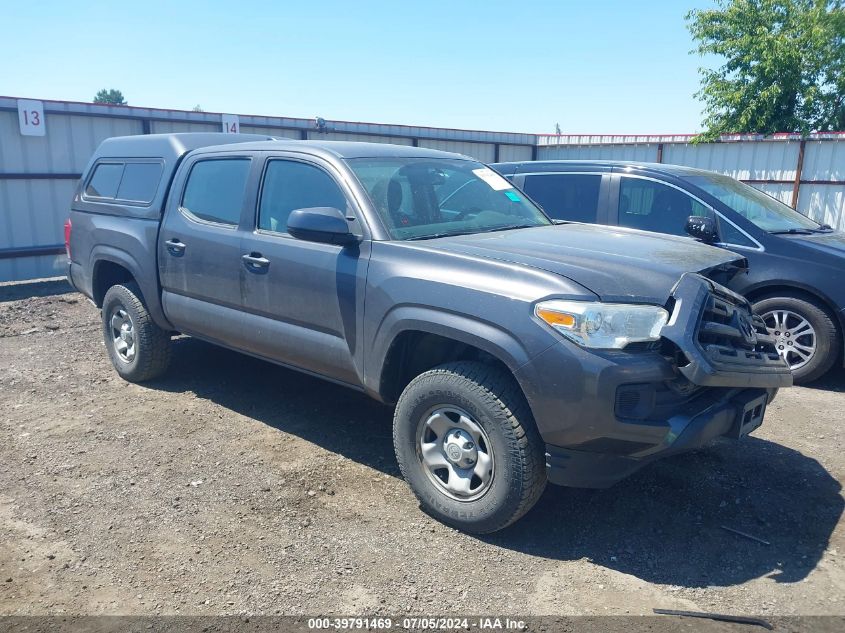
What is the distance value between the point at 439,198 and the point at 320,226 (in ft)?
3.10

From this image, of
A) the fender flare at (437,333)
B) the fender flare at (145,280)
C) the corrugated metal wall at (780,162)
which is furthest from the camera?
the corrugated metal wall at (780,162)

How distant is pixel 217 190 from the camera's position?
4957 millimetres

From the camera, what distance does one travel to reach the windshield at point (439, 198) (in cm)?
411

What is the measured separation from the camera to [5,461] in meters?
4.37

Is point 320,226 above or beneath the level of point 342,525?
above

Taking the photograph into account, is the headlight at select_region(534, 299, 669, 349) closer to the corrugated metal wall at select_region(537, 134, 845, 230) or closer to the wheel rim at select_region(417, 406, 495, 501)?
the wheel rim at select_region(417, 406, 495, 501)

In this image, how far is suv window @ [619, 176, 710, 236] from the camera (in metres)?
6.35

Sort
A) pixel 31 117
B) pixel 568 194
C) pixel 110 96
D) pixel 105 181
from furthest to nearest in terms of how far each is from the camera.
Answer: pixel 110 96, pixel 31 117, pixel 568 194, pixel 105 181

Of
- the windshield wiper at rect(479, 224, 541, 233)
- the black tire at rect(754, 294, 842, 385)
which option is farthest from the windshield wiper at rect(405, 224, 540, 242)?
the black tire at rect(754, 294, 842, 385)

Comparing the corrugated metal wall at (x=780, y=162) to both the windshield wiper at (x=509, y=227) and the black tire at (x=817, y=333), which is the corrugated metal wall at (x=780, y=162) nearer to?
the black tire at (x=817, y=333)

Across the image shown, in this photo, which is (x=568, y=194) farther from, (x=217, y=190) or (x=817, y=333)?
(x=217, y=190)

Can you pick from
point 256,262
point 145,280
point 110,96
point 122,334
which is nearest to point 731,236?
point 256,262

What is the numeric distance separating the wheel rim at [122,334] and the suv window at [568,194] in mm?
4081

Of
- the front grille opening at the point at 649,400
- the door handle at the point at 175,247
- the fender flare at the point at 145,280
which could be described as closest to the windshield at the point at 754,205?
the front grille opening at the point at 649,400
